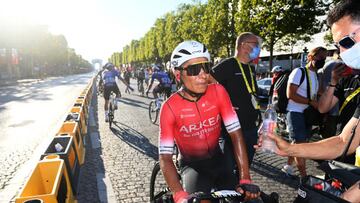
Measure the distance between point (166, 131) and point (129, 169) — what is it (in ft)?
12.3

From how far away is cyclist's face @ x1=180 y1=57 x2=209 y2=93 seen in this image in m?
3.23

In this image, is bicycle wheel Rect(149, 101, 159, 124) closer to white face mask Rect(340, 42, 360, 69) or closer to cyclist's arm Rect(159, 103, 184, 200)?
cyclist's arm Rect(159, 103, 184, 200)

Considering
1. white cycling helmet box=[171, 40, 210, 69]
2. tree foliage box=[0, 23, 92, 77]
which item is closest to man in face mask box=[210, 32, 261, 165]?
white cycling helmet box=[171, 40, 210, 69]

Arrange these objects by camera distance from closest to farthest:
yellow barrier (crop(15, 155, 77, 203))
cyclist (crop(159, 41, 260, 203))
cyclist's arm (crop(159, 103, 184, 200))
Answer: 1. cyclist's arm (crop(159, 103, 184, 200))
2. cyclist (crop(159, 41, 260, 203))
3. yellow barrier (crop(15, 155, 77, 203))

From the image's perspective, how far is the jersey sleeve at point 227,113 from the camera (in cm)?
335

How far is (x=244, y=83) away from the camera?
4.42m

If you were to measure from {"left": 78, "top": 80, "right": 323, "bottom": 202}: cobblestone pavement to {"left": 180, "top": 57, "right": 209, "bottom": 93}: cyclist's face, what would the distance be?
253 centimetres

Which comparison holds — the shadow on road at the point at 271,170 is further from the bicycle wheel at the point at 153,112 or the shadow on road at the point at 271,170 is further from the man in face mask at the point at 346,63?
the bicycle wheel at the point at 153,112

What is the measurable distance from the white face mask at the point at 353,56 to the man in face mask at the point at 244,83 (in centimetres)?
224

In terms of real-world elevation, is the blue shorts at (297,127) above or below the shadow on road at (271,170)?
above

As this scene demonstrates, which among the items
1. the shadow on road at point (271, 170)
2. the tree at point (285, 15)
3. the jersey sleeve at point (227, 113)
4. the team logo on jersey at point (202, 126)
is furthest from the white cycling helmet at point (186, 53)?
the tree at point (285, 15)

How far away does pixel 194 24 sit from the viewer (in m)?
51.5

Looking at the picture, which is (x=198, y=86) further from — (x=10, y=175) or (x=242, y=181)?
(x=10, y=175)

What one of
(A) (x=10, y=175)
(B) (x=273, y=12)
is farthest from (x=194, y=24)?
(A) (x=10, y=175)
